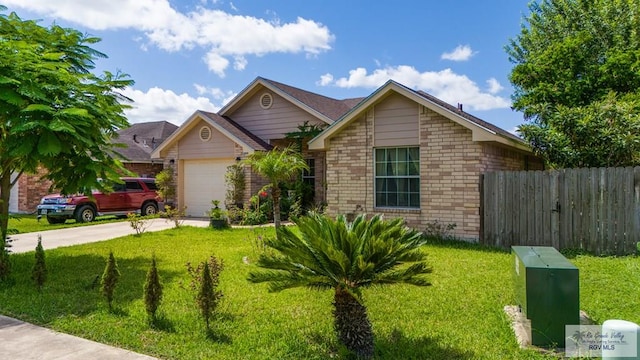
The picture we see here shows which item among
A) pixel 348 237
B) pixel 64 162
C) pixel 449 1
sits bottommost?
pixel 348 237

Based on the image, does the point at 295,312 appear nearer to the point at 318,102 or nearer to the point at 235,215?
the point at 235,215

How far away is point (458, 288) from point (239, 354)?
3808 millimetres

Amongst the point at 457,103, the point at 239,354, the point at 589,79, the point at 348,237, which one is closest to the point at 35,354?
the point at 239,354

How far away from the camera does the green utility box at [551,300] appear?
4.26 m

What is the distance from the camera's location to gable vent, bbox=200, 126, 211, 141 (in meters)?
18.0

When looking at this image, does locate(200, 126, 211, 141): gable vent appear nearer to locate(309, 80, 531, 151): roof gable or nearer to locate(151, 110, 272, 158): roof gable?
locate(151, 110, 272, 158): roof gable

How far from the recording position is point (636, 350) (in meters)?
3.38

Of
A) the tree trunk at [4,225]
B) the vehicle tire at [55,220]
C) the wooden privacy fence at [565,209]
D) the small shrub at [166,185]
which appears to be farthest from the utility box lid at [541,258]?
the vehicle tire at [55,220]

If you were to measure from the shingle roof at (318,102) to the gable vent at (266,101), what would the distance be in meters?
0.67

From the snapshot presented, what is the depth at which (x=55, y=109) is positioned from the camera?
708cm

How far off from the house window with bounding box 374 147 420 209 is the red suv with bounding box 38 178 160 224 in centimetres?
1047

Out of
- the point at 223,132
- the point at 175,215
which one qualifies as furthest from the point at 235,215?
the point at 223,132

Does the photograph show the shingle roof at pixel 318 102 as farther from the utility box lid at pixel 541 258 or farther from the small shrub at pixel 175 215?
the utility box lid at pixel 541 258

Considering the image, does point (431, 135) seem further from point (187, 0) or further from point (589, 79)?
point (589, 79)
